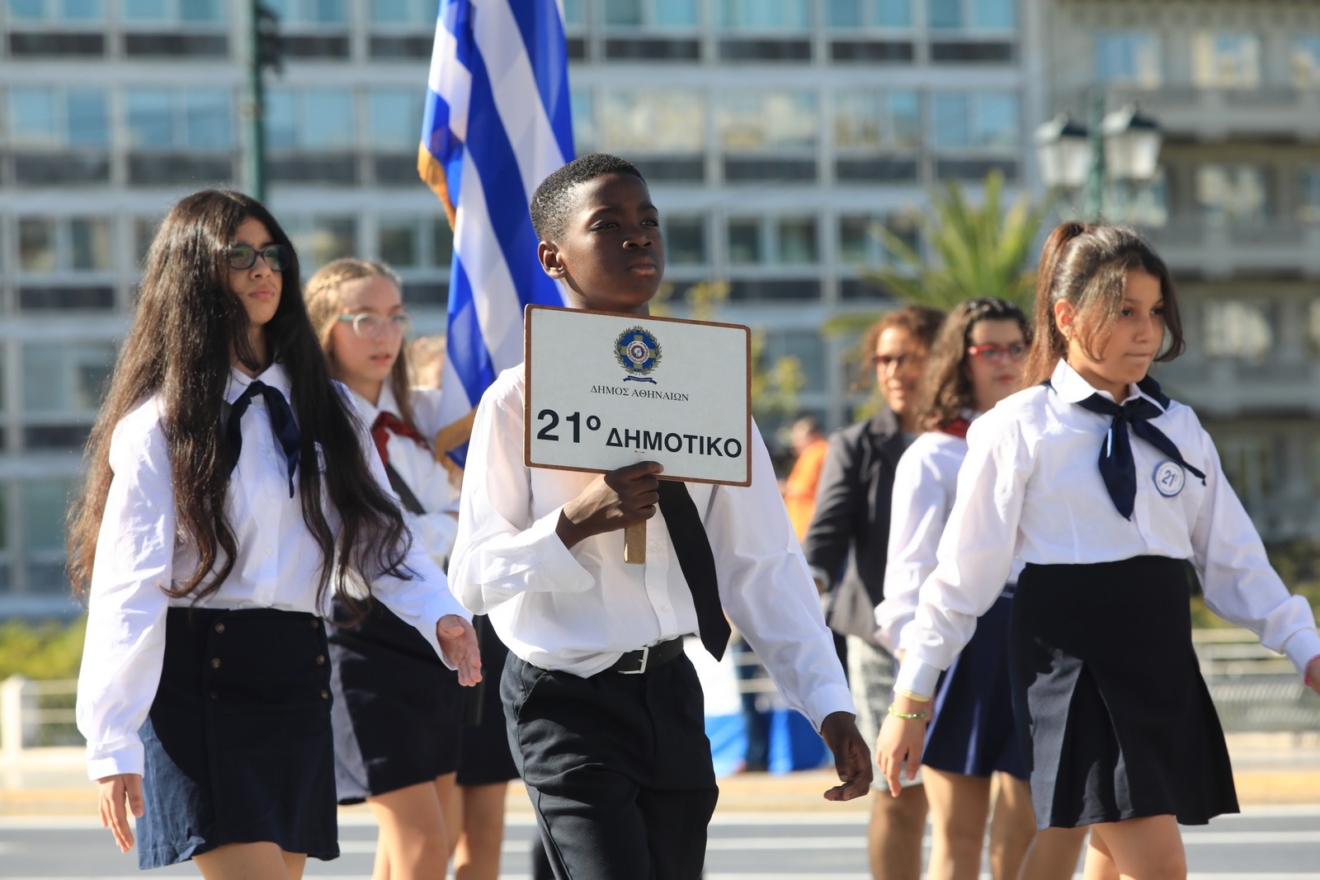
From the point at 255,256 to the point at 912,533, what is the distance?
2.60m

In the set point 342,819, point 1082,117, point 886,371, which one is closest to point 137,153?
point 1082,117

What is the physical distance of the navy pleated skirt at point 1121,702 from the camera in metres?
4.32

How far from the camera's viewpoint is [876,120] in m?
44.8

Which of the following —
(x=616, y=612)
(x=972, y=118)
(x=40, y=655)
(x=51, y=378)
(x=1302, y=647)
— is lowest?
(x=40, y=655)

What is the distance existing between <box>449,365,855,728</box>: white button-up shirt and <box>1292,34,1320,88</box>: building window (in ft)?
155

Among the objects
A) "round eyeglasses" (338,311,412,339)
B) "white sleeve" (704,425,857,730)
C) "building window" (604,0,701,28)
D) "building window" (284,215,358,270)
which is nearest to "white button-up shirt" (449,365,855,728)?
"white sleeve" (704,425,857,730)

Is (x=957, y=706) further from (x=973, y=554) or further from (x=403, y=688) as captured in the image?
(x=403, y=688)

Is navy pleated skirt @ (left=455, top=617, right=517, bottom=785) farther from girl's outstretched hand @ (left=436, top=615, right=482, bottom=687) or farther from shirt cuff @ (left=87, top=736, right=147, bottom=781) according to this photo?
shirt cuff @ (left=87, top=736, right=147, bottom=781)

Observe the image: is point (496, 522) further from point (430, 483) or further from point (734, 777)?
point (734, 777)

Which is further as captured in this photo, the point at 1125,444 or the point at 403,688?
the point at 403,688

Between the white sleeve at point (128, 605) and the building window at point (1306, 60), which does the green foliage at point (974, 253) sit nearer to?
the building window at point (1306, 60)


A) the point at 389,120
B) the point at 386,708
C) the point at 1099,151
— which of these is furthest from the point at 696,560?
the point at 389,120

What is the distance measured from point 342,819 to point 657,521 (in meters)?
9.79

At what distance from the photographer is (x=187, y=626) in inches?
155
